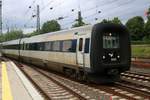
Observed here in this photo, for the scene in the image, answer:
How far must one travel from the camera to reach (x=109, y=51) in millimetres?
17188

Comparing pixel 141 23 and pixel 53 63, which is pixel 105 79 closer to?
pixel 53 63

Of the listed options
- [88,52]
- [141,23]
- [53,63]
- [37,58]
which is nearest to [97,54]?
[88,52]

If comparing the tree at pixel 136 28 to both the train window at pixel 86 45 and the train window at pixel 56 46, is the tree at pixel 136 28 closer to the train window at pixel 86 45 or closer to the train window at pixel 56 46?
the train window at pixel 56 46

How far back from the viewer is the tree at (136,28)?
9725cm

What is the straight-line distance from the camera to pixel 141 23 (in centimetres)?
10406

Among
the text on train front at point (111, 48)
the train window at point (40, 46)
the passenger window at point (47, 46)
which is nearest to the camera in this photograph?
the text on train front at point (111, 48)

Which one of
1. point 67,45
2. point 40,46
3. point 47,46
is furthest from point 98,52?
point 40,46

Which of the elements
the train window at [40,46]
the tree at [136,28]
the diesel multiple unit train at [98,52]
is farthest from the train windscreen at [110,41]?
the tree at [136,28]

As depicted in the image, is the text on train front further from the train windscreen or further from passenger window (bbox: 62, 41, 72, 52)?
passenger window (bbox: 62, 41, 72, 52)

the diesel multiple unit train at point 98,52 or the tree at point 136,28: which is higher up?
the tree at point 136,28

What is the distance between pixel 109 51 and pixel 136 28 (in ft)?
272

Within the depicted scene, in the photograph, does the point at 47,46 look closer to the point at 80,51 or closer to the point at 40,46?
the point at 40,46

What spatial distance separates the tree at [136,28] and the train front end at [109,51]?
79.2m

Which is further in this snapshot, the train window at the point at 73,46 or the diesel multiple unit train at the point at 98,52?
the train window at the point at 73,46
